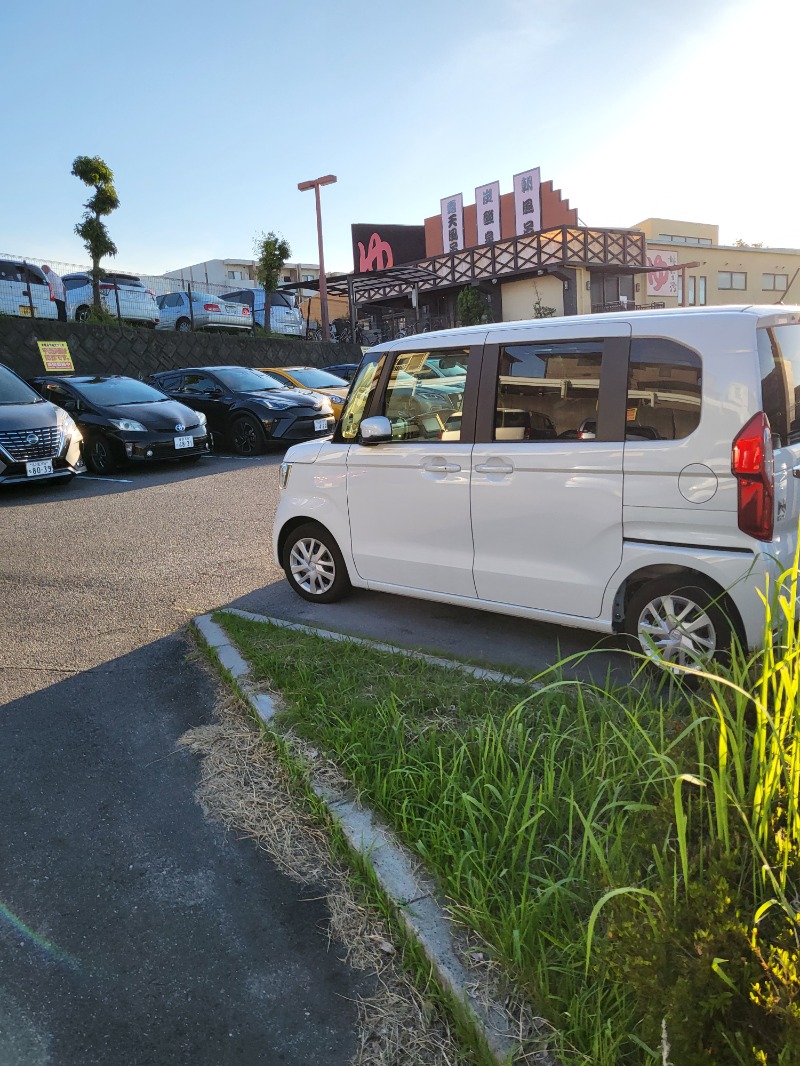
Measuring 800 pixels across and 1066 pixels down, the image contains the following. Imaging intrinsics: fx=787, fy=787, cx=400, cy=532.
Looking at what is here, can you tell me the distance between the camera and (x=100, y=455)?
12.0 meters

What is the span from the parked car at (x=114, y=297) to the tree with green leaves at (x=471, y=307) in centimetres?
1370

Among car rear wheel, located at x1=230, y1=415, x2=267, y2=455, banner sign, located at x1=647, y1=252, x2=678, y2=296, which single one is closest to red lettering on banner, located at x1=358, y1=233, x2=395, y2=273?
banner sign, located at x1=647, y1=252, x2=678, y2=296

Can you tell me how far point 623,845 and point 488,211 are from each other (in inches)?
1419

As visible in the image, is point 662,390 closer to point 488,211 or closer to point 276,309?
point 276,309

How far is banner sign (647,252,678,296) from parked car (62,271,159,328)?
24.3 m

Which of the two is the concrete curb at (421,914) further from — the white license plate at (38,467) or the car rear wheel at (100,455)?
the car rear wheel at (100,455)

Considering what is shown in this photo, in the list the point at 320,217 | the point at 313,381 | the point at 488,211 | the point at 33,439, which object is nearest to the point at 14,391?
the point at 33,439

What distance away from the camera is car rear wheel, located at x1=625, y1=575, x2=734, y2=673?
11.9ft

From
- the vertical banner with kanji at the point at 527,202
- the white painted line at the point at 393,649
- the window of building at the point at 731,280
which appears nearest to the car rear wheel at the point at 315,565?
the white painted line at the point at 393,649

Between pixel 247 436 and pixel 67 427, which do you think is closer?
pixel 67 427

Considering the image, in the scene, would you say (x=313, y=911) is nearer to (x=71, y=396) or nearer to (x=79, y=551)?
(x=79, y=551)

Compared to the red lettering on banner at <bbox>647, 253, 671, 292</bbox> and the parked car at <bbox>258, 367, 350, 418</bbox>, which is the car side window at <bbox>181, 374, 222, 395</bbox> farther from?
the red lettering on banner at <bbox>647, 253, 671, 292</bbox>

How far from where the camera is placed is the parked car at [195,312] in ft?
81.3

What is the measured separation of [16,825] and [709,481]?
3.19m
